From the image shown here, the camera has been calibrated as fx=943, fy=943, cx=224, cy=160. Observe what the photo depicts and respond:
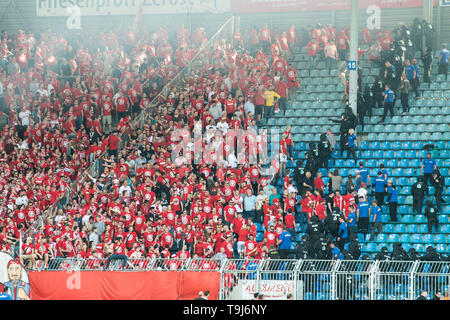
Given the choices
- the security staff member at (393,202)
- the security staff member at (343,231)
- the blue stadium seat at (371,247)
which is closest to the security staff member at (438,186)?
the security staff member at (393,202)

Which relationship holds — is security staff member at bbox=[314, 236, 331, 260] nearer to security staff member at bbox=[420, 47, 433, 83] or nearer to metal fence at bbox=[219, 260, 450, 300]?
metal fence at bbox=[219, 260, 450, 300]

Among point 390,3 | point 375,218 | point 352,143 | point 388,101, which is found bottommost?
point 375,218

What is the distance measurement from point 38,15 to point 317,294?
22677 millimetres

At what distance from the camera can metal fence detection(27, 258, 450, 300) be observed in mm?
20016

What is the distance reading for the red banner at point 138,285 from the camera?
67.8 ft

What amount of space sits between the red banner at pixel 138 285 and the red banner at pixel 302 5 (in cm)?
1703

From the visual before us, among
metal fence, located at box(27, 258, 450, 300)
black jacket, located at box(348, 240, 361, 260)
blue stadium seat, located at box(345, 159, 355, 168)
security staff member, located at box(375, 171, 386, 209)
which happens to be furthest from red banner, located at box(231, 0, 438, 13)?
metal fence, located at box(27, 258, 450, 300)

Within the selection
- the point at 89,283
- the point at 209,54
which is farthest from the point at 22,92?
the point at 89,283

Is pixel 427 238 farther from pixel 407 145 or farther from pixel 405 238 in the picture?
pixel 407 145

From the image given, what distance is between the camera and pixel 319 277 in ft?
67.8

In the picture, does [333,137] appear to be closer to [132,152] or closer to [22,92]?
[132,152]

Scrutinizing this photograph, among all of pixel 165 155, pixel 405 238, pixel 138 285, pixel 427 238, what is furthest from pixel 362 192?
pixel 138 285

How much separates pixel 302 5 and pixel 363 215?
1344cm

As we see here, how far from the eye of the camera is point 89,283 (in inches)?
821
